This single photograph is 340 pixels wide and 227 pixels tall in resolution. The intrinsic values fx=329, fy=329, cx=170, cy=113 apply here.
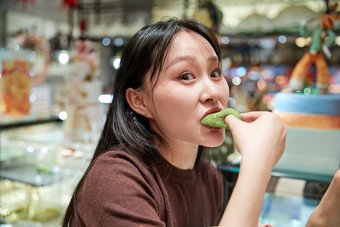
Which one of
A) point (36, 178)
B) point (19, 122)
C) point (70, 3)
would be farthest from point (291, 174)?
point (70, 3)

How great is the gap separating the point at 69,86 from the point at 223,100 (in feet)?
4.12

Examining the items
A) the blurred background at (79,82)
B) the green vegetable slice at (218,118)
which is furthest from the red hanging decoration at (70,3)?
the green vegetable slice at (218,118)

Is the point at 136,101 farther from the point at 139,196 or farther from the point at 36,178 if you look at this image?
the point at 36,178

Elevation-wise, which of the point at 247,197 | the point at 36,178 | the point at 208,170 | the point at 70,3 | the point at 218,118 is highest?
the point at 70,3

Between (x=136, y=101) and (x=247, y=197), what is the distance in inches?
14.3

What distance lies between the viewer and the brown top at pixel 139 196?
621 millimetres

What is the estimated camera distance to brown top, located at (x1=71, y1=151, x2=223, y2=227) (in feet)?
2.04

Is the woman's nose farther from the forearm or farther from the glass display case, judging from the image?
the glass display case

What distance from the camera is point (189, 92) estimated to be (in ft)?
2.29

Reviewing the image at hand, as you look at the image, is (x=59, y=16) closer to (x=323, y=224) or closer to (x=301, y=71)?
(x=301, y=71)

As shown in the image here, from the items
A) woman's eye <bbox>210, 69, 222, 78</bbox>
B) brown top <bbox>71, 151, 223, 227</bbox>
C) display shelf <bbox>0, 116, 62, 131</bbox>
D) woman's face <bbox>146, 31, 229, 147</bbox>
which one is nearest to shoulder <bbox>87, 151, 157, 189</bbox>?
brown top <bbox>71, 151, 223, 227</bbox>

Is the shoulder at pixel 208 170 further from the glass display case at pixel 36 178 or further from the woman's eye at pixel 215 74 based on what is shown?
the glass display case at pixel 36 178

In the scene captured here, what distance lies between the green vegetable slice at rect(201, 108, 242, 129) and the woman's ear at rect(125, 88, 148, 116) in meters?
0.17

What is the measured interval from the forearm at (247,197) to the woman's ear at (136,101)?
0.30 m
